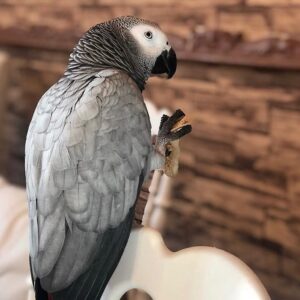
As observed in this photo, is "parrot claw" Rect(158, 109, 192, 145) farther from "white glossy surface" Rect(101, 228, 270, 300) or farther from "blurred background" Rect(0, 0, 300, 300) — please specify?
"blurred background" Rect(0, 0, 300, 300)

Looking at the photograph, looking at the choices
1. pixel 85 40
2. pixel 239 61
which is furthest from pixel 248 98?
pixel 85 40

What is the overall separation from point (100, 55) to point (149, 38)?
3.0 inches

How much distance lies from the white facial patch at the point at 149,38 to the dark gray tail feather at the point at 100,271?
10.5 inches

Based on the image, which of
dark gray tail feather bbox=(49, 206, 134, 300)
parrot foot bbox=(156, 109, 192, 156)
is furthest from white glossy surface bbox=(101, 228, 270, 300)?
parrot foot bbox=(156, 109, 192, 156)

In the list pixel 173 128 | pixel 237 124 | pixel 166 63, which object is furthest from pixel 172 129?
pixel 237 124

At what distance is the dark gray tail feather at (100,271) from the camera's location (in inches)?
19.3

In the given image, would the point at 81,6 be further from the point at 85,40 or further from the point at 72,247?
the point at 72,247

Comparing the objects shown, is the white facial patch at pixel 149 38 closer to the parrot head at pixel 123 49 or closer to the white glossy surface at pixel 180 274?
the parrot head at pixel 123 49

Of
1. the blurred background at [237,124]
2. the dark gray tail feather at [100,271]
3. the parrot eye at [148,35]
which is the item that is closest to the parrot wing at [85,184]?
the dark gray tail feather at [100,271]

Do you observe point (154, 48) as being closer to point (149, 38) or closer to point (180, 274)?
point (149, 38)

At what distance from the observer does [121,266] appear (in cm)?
52

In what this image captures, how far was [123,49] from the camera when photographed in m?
0.60

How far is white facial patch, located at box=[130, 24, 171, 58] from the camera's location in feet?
1.97

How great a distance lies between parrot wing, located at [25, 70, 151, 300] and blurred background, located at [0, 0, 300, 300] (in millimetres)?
618
